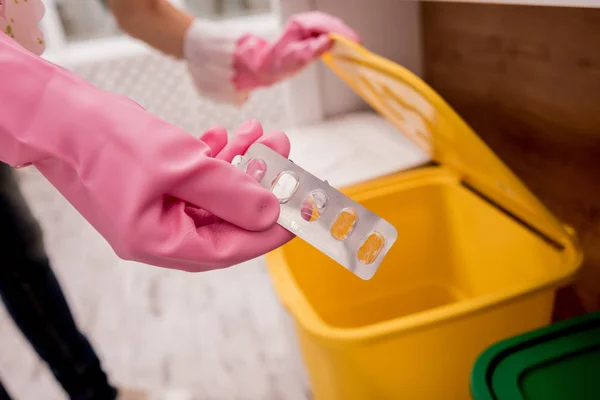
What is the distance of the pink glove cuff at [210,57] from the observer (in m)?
0.85

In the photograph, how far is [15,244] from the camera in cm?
72

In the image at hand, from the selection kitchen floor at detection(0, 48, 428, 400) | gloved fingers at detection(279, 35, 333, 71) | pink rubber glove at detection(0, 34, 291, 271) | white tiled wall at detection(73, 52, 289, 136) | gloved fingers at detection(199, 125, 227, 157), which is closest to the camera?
pink rubber glove at detection(0, 34, 291, 271)

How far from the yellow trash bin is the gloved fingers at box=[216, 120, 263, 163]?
10.4 inches

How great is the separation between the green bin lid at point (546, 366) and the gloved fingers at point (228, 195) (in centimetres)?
31

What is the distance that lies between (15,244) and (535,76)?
86 cm

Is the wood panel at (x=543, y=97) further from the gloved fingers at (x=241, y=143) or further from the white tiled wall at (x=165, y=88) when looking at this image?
the white tiled wall at (x=165, y=88)

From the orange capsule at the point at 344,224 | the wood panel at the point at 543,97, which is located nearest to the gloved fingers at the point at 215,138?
the orange capsule at the point at 344,224

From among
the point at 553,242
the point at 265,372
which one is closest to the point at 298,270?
the point at 265,372

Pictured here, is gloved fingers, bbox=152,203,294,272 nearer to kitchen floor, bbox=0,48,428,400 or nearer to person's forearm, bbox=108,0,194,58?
kitchen floor, bbox=0,48,428,400

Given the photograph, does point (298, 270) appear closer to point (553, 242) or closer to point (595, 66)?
point (553, 242)

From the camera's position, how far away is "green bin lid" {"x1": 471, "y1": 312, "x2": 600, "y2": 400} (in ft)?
1.59

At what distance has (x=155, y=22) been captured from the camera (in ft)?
2.67

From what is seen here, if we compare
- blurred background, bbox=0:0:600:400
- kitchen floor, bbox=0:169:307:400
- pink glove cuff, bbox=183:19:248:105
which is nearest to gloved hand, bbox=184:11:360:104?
pink glove cuff, bbox=183:19:248:105

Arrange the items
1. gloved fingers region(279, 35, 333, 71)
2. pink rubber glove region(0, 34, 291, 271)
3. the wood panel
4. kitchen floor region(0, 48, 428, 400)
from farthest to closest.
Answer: kitchen floor region(0, 48, 428, 400), gloved fingers region(279, 35, 333, 71), the wood panel, pink rubber glove region(0, 34, 291, 271)
